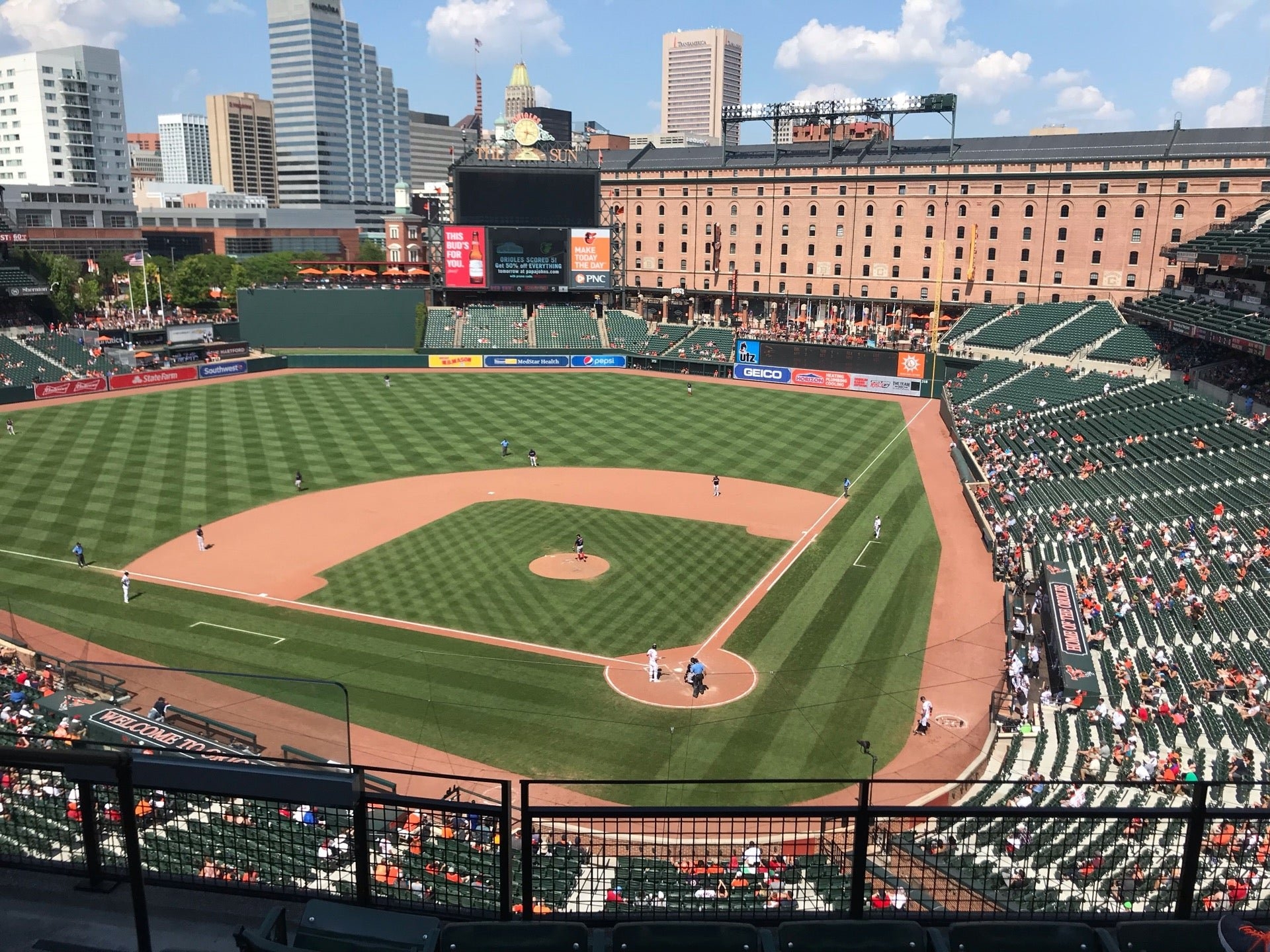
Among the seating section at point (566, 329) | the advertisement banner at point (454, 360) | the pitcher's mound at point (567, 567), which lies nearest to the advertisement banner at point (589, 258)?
the seating section at point (566, 329)

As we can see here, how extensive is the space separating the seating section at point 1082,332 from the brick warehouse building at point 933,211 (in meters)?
10.1

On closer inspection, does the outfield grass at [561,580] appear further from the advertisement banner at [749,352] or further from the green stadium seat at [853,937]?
the advertisement banner at [749,352]

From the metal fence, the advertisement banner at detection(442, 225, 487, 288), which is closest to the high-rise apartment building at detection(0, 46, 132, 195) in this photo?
the advertisement banner at detection(442, 225, 487, 288)

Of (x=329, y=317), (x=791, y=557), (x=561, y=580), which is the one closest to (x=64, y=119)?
(x=329, y=317)

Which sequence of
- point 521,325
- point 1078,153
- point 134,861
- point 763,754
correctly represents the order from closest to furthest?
point 134,861
point 763,754
point 1078,153
point 521,325

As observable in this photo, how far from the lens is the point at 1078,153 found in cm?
7650

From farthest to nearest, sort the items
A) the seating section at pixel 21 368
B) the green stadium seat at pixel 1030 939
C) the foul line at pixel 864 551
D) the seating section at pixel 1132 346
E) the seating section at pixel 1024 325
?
the seating section at pixel 1024 325 < the seating section at pixel 21 368 < the seating section at pixel 1132 346 < the foul line at pixel 864 551 < the green stadium seat at pixel 1030 939

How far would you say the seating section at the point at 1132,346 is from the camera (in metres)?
56.9

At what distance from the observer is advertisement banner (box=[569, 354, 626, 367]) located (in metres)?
80.0

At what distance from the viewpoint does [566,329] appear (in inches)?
3292

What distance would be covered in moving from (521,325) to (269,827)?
250 ft

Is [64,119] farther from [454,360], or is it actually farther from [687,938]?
[687,938]

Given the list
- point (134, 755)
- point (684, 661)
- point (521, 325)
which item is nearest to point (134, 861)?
point (134, 755)

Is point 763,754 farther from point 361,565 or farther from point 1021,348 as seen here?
point 1021,348
